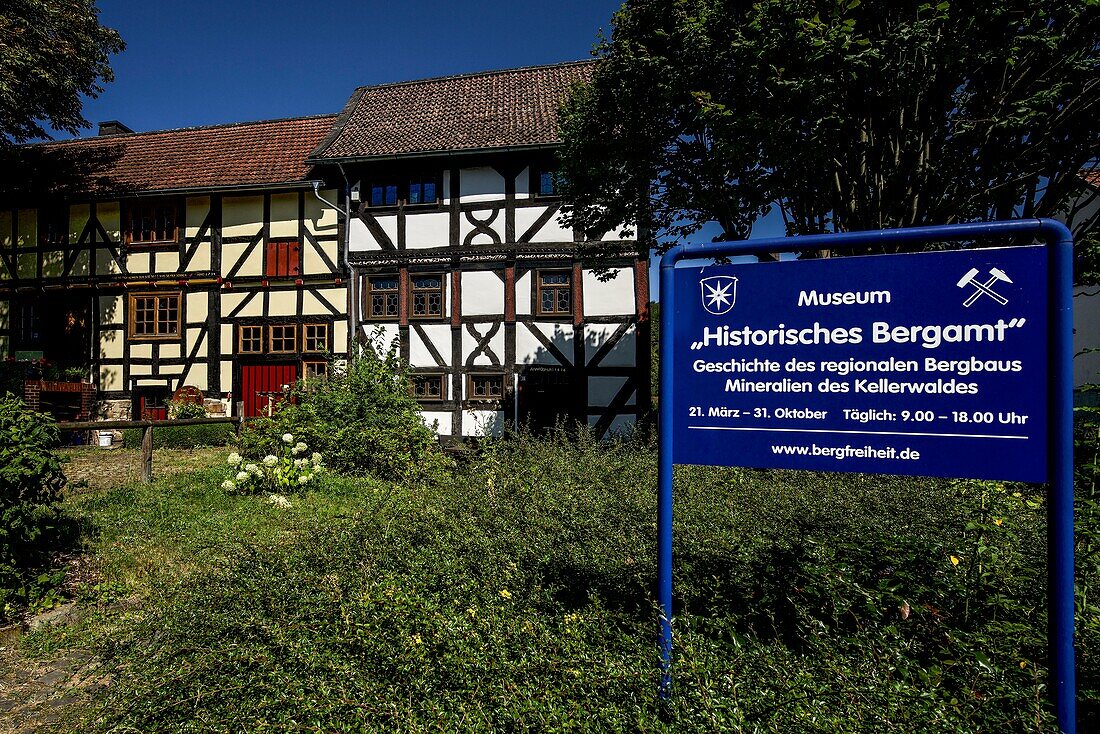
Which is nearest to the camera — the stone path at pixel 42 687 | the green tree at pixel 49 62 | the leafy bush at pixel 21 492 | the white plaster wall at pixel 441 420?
the stone path at pixel 42 687

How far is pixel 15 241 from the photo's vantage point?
17422 mm

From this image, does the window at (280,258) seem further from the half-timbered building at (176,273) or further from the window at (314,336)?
the window at (314,336)

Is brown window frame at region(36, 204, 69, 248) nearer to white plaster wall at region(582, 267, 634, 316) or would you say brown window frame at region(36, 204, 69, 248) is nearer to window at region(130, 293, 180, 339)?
window at region(130, 293, 180, 339)

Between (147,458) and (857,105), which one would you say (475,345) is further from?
(857,105)

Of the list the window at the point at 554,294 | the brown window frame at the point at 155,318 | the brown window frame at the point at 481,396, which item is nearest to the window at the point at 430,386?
the brown window frame at the point at 481,396

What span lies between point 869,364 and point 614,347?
1134 cm

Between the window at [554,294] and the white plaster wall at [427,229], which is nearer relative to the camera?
the window at [554,294]

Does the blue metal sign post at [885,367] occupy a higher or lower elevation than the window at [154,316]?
lower

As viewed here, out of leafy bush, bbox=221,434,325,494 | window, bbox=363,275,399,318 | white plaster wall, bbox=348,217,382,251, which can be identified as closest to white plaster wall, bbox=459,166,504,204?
white plaster wall, bbox=348,217,382,251

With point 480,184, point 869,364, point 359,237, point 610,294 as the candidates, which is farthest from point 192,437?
point 869,364

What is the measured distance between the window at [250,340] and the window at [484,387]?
5952 mm

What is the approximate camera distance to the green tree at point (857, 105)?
22.8 feet

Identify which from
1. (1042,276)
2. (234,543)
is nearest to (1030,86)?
(1042,276)

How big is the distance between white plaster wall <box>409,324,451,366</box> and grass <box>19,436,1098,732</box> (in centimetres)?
1036
